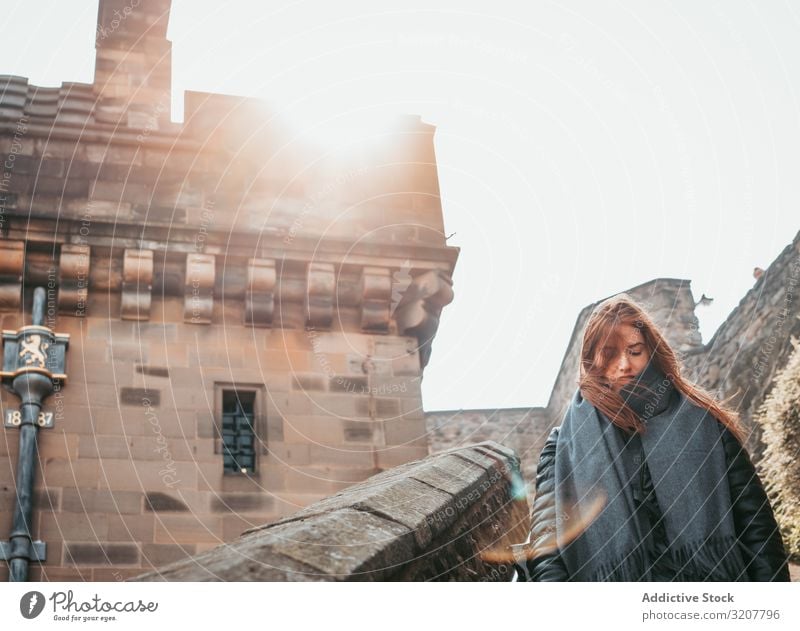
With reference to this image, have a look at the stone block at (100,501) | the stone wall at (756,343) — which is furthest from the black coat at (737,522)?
the stone wall at (756,343)

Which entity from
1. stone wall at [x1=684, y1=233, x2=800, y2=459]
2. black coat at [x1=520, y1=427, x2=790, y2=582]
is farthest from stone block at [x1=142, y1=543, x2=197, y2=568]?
stone wall at [x1=684, y1=233, x2=800, y2=459]

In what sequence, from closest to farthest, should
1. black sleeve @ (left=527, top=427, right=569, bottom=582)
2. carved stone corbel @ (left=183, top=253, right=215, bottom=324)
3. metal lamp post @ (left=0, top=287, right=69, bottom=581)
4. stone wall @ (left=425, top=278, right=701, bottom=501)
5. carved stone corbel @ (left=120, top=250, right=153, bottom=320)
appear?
black sleeve @ (left=527, top=427, right=569, bottom=582)
metal lamp post @ (left=0, top=287, right=69, bottom=581)
carved stone corbel @ (left=120, top=250, right=153, bottom=320)
carved stone corbel @ (left=183, top=253, right=215, bottom=324)
stone wall @ (left=425, top=278, right=701, bottom=501)

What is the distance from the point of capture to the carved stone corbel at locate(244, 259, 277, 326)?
25.8ft

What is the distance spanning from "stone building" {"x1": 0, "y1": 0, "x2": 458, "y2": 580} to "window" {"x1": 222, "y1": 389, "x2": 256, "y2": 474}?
10mm

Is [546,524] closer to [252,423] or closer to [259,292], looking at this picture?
[252,423]

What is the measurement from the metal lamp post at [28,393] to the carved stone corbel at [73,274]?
14 cm

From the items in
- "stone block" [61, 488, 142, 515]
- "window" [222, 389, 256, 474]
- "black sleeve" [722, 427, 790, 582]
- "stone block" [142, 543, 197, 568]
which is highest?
"window" [222, 389, 256, 474]

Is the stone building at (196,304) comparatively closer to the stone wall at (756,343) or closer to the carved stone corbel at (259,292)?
the carved stone corbel at (259,292)

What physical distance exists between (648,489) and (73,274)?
16.7 ft

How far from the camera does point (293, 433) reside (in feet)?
24.8

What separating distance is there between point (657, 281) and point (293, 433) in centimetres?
818

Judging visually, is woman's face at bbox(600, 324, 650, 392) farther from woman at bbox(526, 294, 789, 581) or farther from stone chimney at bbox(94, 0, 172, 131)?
stone chimney at bbox(94, 0, 172, 131)

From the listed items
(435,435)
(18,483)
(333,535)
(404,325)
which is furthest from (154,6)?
(435,435)

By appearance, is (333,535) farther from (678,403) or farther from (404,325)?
(404,325)
